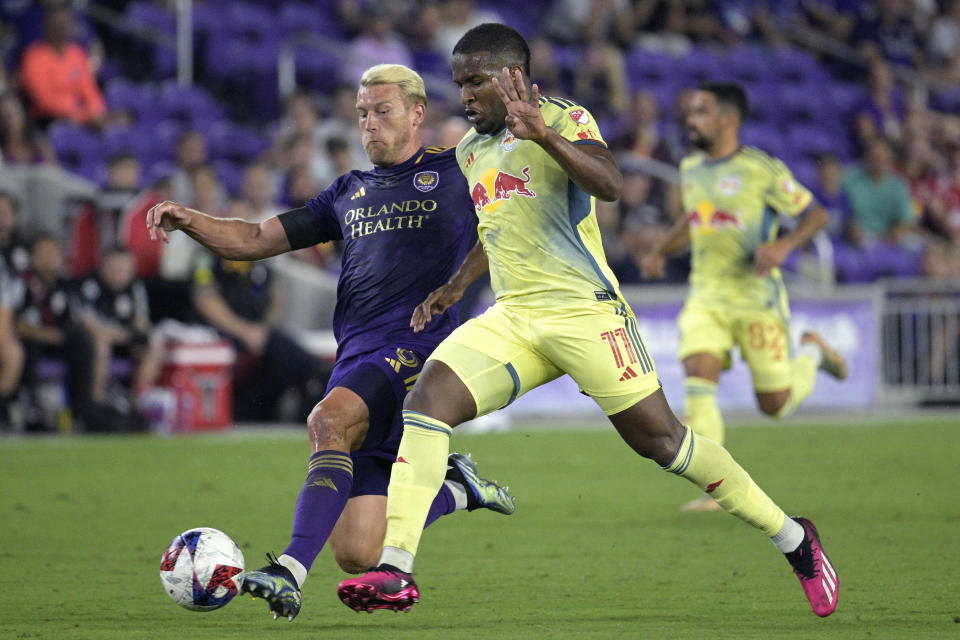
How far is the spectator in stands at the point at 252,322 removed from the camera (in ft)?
47.2

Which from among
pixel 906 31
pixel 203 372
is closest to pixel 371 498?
pixel 203 372

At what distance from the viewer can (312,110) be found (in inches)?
643

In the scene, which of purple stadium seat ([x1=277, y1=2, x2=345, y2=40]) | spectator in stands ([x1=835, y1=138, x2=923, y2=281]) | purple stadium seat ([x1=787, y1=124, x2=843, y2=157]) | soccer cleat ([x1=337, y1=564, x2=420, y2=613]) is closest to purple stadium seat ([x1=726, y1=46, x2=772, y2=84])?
purple stadium seat ([x1=787, y1=124, x2=843, y2=157])

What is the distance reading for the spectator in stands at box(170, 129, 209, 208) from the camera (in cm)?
1492

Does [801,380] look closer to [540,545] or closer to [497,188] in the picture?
[540,545]

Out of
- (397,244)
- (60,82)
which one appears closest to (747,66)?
(60,82)

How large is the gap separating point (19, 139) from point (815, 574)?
39.1 ft

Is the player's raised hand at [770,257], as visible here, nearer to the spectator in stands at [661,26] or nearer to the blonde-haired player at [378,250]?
the blonde-haired player at [378,250]

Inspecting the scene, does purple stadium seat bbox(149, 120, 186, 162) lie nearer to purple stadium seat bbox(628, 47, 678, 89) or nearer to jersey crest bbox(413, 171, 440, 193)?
purple stadium seat bbox(628, 47, 678, 89)

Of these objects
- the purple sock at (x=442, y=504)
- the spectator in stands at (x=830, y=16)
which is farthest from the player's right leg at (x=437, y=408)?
the spectator in stands at (x=830, y=16)

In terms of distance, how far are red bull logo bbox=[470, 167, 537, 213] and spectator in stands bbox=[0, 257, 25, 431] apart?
888 cm

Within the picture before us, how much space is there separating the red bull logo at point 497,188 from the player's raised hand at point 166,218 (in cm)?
119

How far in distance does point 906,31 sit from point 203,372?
14.5m

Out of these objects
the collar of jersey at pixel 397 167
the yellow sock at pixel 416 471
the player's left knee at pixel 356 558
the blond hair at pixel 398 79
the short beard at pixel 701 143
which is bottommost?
the player's left knee at pixel 356 558
